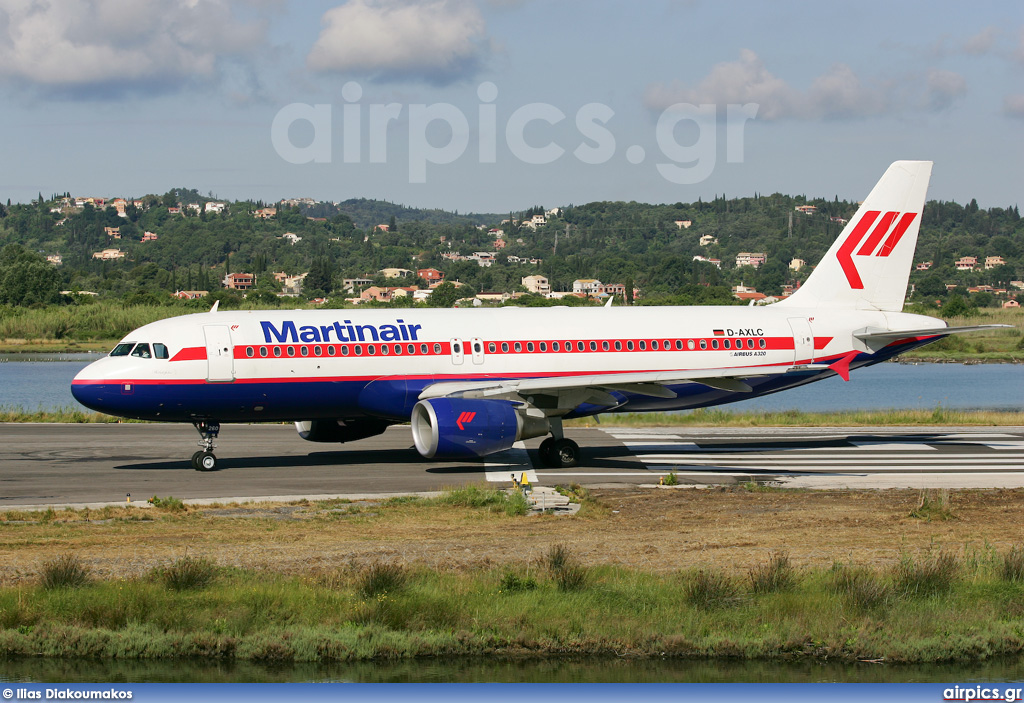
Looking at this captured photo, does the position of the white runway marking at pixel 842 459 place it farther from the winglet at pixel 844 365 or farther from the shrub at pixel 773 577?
the shrub at pixel 773 577

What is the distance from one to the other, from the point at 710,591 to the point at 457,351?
15.2 meters

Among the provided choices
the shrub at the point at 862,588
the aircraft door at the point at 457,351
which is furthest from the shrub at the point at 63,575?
the aircraft door at the point at 457,351

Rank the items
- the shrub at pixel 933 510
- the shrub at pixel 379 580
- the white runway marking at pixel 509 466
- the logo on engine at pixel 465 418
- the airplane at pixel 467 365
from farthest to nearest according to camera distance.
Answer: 1. the airplane at pixel 467 365
2. the white runway marking at pixel 509 466
3. the logo on engine at pixel 465 418
4. the shrub at pixel 933 510
5. the shrub at pixel 379 580

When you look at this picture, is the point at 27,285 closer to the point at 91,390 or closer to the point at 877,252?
the point at 91,390

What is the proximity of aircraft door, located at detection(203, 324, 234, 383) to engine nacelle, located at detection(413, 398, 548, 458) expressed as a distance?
4557mm

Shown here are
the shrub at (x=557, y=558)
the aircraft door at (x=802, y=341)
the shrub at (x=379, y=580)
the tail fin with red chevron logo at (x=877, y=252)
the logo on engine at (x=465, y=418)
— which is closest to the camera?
the shrub at (x=379, y=580)

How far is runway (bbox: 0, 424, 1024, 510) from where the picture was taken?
957 inches

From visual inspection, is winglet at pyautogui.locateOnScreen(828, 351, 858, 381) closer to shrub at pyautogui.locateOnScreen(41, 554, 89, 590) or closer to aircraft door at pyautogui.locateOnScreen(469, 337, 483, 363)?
aircraft door at pyautogui.locateOnScreen(469, 337, 483, 363)

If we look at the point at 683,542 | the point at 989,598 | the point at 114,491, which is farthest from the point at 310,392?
the point at 989,598

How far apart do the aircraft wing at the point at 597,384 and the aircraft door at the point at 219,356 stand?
4.59 m

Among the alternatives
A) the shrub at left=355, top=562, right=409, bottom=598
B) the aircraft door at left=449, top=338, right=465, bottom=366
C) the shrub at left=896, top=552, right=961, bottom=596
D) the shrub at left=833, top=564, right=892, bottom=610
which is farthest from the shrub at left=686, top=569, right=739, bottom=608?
the aircraft door at left=449, top=338, right=465, bottom=366

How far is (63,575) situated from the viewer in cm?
1398

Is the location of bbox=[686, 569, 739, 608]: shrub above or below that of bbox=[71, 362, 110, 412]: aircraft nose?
below

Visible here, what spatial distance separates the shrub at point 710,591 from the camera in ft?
44.2
